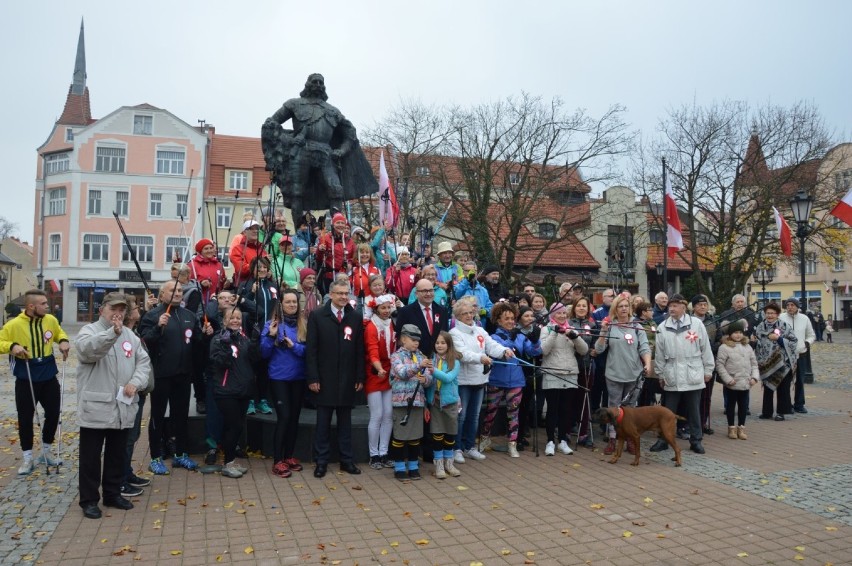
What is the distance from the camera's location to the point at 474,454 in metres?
7.64

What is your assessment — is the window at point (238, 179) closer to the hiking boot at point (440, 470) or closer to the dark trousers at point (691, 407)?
the dark trousers at point (691, 407)

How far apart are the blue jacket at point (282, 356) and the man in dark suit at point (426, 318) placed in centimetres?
109

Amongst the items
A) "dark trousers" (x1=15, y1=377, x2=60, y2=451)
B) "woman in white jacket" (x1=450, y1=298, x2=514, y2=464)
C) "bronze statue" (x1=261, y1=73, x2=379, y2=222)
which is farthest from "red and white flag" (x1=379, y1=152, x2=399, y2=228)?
"dark trousers" (x1=15, y1=377, x2=60, y2=451)

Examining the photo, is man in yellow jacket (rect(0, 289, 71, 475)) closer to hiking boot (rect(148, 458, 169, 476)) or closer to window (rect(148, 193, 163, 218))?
hiking boot (rect(148, 458, 169, 476))

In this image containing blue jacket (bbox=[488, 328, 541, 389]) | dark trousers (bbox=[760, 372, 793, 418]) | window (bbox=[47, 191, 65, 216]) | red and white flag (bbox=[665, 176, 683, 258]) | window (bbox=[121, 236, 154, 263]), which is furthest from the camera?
window (bbox=[47, 191, 65, 216])

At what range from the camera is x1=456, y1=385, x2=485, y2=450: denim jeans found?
7.45m

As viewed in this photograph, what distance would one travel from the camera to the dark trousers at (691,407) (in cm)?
815

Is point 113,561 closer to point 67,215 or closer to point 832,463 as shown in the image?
point 832,463

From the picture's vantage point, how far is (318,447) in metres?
6.84

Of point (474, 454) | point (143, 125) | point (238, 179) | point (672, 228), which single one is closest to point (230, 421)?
point (474, 454)

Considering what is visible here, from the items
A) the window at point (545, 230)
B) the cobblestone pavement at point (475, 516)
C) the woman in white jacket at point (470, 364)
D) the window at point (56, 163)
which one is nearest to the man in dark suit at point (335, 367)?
the cobblestone pavement at point (475, 516)

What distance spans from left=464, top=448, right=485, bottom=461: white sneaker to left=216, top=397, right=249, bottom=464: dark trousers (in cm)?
251

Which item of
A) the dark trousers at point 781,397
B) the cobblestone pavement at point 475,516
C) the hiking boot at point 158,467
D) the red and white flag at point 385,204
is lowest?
the cobblestone pavement at point 475,516

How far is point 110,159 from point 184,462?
41.8 meters
